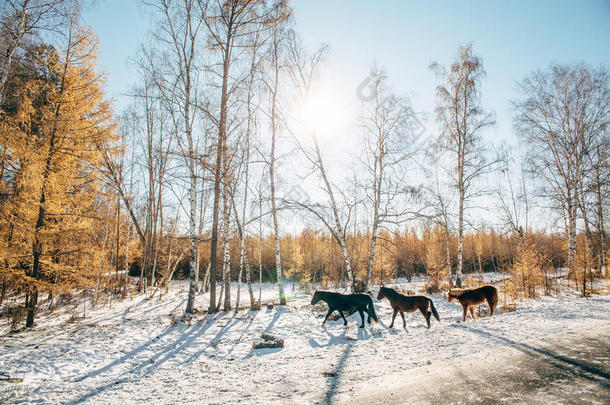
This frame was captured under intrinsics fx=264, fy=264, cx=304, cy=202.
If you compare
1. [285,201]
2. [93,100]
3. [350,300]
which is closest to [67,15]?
[93,100]

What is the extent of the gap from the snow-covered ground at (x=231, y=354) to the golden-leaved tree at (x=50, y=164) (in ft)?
6.71

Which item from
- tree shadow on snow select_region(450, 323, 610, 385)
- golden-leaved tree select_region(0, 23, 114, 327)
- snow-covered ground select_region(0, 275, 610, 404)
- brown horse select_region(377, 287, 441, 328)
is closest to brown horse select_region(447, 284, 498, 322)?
snow-covered ground select_region(0, 275, 610, 404)

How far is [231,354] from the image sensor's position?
6660 millimetres

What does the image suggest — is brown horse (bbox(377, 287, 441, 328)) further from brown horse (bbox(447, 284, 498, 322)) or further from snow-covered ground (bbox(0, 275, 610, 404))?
brown horse (bbox(447, 284, 498, 322))

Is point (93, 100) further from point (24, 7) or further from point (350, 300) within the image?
point (350, 300)

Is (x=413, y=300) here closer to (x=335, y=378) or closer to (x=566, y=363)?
(x=566, y=363)

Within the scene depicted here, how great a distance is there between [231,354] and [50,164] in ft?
27.9

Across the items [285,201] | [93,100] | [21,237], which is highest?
[93,100]

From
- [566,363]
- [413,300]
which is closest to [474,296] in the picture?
[413,300]

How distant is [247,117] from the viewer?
12938 mm

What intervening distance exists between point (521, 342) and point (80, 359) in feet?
31.8

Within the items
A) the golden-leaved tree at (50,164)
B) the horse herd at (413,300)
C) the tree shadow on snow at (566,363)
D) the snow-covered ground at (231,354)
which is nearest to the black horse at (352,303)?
the horse herd at (413,300)

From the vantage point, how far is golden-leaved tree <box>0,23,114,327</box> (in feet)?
26.2

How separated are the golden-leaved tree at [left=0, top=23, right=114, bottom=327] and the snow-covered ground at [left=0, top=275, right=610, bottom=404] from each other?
2.04 m
